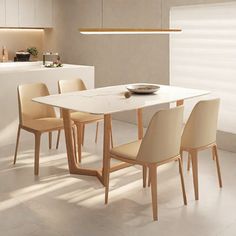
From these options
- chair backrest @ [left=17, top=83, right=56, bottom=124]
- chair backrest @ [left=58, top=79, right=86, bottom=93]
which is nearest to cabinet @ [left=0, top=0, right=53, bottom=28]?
chair backrest @ [left=58, top=79, right=86, bottom=93]

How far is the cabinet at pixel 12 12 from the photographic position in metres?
7.48

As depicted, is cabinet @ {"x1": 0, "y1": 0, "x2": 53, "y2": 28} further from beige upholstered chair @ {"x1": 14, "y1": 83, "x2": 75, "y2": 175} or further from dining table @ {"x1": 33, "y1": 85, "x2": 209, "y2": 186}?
dining table @ {"x1": 33, "y1": 85, "x2": 209, "y2": 186}

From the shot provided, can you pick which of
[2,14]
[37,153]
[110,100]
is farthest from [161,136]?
[2,14]

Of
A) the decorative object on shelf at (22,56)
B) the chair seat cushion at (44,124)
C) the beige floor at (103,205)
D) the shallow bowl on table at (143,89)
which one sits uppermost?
the decorative object on shelf at (22,56)

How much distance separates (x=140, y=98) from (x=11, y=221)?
1712 mm

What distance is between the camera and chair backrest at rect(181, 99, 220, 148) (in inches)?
146

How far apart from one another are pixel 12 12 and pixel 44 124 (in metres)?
3.68

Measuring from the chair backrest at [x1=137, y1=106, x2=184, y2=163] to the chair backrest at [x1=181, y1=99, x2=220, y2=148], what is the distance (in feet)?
0.99

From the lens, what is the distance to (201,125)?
→ 3.76 metres

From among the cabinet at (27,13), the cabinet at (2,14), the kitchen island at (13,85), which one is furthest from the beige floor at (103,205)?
the cabinet at (27,13)

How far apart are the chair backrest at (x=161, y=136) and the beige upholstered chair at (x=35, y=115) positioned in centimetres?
144

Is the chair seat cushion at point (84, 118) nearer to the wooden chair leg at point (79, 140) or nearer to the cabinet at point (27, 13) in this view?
the wooden chair leg at point (79, 140)

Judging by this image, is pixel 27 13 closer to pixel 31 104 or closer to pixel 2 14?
pixel 2 14

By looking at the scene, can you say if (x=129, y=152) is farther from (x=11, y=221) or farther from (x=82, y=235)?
(x=11, y=221)
